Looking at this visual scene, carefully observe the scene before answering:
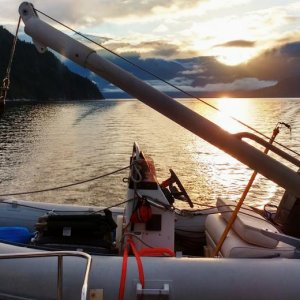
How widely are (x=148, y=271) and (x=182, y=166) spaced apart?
19446 mm

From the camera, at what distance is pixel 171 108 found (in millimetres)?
5094

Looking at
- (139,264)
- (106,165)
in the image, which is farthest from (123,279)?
(106,165)

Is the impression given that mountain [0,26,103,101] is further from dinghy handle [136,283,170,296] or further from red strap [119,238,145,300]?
dinghy handle [136,283,170,296]

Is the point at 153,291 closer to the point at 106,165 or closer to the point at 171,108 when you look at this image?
the point at 171,108

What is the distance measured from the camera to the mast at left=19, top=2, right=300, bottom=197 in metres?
4.95

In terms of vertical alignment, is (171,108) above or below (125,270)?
above

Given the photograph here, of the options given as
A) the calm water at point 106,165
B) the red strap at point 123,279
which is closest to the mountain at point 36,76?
the calm water at point 106,165

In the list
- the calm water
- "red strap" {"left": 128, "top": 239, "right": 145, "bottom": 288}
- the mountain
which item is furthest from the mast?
the mountain

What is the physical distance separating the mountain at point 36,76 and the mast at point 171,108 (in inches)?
5810

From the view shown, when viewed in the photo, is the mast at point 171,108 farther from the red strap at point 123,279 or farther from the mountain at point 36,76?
the mountain at point 36,76

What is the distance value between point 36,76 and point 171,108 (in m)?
165

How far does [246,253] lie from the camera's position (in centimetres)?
575

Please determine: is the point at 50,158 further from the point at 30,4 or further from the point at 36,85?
the point at 36,85

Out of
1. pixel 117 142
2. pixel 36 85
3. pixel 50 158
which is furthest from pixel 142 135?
pixel 36 85
